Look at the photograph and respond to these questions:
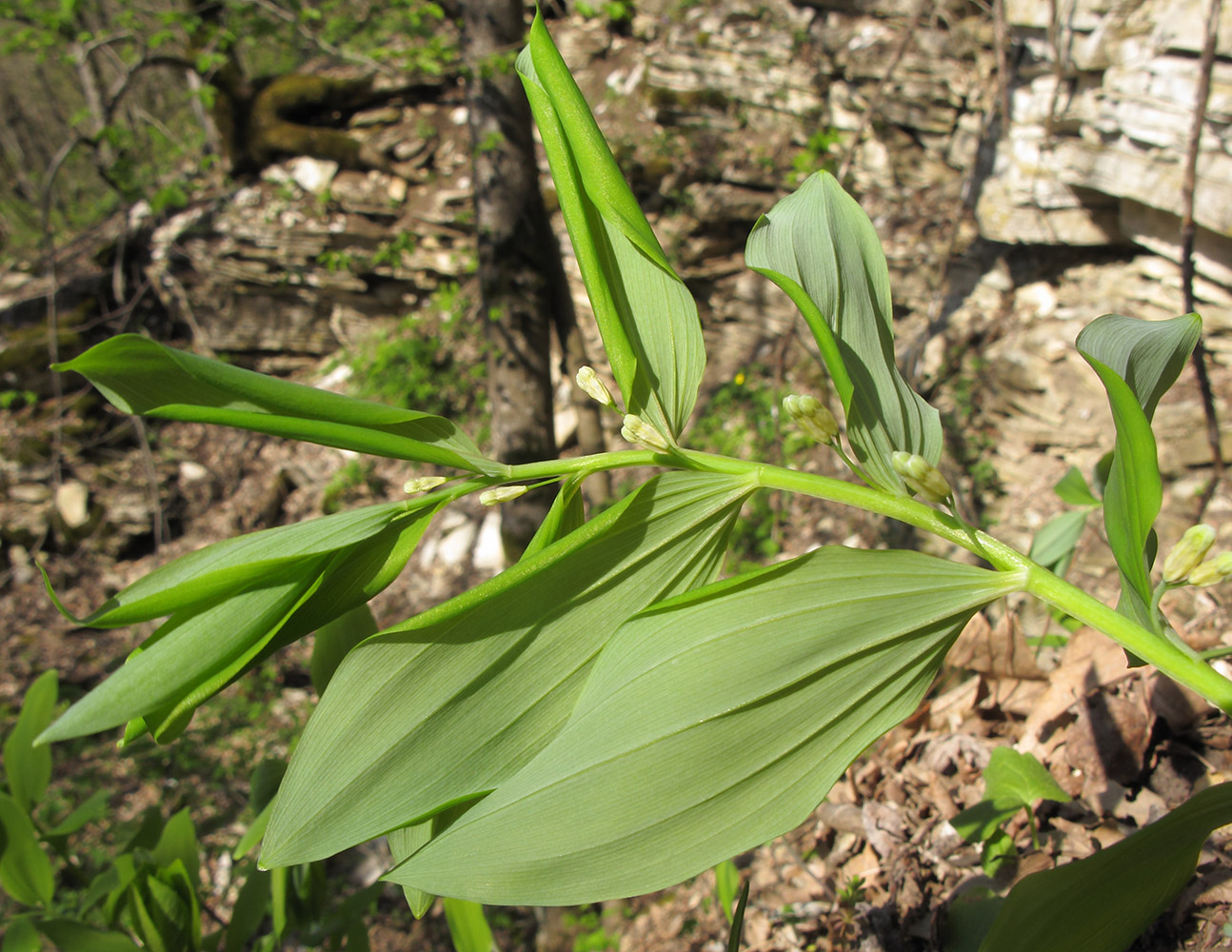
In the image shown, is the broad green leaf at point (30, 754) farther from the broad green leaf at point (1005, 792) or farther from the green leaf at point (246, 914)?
the broad green leaf at point (1005, 792)

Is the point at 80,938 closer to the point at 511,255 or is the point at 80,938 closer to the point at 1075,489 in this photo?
the point at 1075,489

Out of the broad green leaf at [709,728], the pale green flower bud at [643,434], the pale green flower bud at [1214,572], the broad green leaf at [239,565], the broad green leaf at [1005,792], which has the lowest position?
the broad green leaf at [1005,792]

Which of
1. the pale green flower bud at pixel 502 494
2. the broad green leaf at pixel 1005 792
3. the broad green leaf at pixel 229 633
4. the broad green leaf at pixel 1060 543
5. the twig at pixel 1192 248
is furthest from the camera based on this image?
the twig at pixel 1192 248

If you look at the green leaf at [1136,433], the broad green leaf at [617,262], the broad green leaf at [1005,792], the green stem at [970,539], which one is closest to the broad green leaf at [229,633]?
the green stem at [970,539]

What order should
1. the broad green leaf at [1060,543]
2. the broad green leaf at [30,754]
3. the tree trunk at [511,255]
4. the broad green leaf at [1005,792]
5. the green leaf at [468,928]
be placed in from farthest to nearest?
the tree trunk at [511,255], the broad green leaf at [1060,543], the broad green leaf at [30,754], the green leaf at [468,928], the broad green leaf at [1005,792]

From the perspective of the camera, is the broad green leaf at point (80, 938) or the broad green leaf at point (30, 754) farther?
the broad green leaf at point (30, 754)

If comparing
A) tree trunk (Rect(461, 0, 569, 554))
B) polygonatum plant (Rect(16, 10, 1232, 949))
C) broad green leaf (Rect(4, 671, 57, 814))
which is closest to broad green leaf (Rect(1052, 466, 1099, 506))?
polygonatum plant (Rect(16, 10, 1232, 949))

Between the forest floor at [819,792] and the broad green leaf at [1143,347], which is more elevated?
the broad green leaf at [1143,347]

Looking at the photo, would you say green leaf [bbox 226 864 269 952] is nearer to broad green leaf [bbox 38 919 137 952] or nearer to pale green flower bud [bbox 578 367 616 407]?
broad green leaf [bbox 38 919 137 952]
